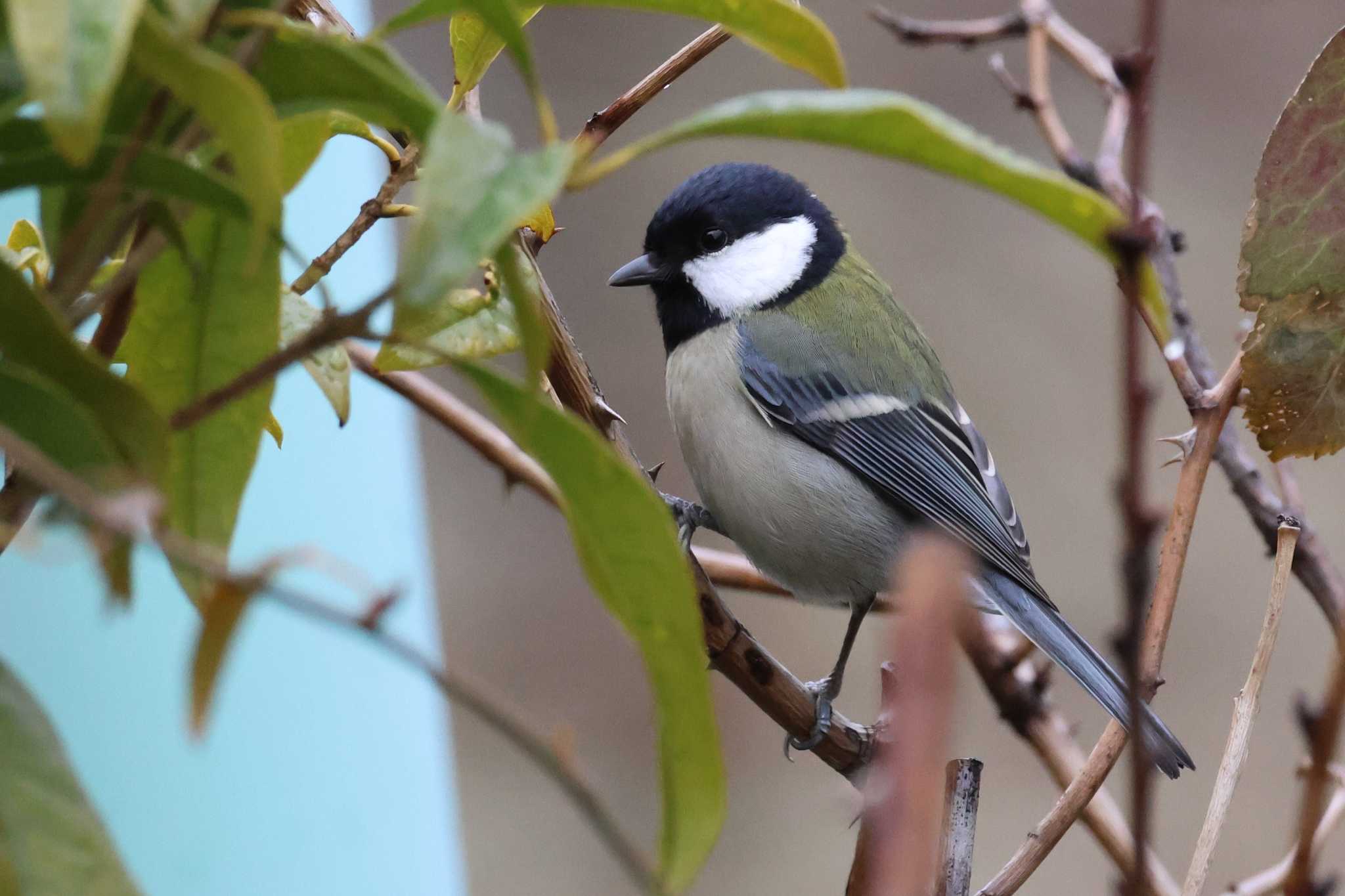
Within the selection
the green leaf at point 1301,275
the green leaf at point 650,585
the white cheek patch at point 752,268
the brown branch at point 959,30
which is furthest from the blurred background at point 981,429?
the green leaf at point 650,585

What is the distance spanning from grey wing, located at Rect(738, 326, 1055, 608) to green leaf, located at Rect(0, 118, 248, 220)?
1.08 meters

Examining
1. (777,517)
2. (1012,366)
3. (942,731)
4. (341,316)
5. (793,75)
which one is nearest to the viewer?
(942,731)

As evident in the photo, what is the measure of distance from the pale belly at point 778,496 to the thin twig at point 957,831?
85 cm

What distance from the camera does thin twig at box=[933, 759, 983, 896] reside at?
50 cm

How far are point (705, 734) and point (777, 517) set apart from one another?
1.01 meters

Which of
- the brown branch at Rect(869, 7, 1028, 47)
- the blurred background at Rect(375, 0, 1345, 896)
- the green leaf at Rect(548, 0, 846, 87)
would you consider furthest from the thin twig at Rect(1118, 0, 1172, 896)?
the blurred background at Rect(375, 0, 1345, 896)

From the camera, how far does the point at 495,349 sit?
1.86 feet

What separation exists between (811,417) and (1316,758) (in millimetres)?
1125

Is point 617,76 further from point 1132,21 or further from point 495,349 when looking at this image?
point 495,349

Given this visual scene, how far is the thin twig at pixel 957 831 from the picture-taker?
1.63 ft

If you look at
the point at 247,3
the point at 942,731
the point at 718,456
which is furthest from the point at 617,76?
the point at 942,731

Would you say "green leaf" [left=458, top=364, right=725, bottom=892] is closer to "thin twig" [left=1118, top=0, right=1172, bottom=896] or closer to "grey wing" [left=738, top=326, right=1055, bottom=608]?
"thin twig" [left=1118, top=0, right=1172, bottom=896]

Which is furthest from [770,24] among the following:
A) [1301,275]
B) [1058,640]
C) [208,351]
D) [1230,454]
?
[1058,640]

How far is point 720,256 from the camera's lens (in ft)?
4.96
